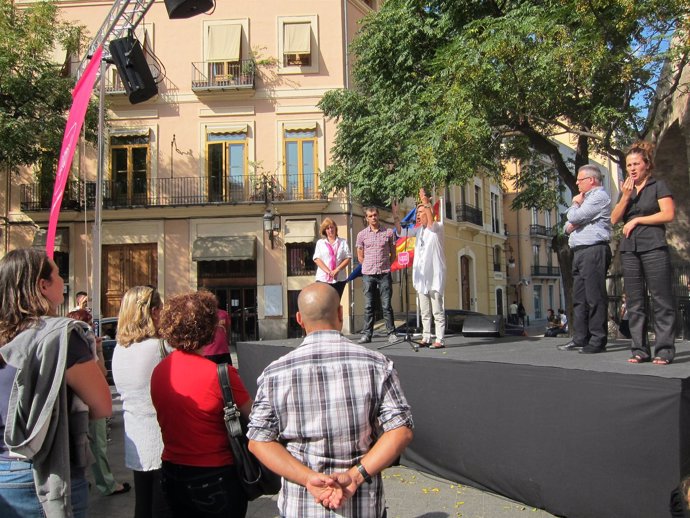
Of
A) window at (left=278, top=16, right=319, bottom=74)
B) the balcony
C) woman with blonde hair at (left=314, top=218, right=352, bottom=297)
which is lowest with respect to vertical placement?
woman with blonde hair at (left=314, top=218, right=352, bottom=297)

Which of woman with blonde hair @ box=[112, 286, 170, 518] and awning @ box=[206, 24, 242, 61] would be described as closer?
woman with blonde hair @ box=[112, 286, 170, 518]

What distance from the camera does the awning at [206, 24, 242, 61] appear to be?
19.8m

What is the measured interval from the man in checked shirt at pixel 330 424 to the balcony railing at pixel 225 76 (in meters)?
18.8

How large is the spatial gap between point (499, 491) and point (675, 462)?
1467 mm

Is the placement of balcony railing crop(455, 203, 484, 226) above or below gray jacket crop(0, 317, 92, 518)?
above

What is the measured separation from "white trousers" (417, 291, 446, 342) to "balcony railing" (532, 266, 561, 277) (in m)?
35.0

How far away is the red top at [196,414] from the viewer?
2.68 m

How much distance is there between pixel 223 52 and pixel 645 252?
18292mm

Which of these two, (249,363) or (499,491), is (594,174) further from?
(249,363)

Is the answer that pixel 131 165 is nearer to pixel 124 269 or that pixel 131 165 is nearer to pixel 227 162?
pixel 227 162

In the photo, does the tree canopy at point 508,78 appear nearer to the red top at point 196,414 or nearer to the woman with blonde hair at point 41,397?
the red top at point 196,414

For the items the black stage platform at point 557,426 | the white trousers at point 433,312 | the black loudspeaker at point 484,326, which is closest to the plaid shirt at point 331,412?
the black stage platform at point 557,426

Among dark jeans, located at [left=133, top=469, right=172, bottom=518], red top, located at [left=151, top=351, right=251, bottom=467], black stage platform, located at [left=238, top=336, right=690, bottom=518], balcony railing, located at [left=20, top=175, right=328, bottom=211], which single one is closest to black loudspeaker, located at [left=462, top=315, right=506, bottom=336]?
black stage platform, located at [left=238, top=336, right=690, bottom=518]

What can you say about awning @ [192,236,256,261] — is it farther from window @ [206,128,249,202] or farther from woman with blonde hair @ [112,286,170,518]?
woman with blonde hair @ [112,286,170,518]
